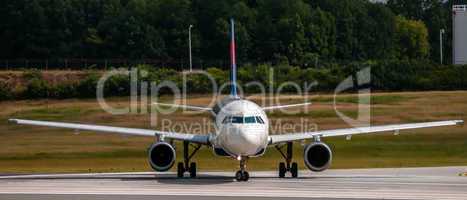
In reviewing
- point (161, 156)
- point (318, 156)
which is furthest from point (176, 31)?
point (318, 156)

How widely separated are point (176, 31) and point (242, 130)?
76352 mm

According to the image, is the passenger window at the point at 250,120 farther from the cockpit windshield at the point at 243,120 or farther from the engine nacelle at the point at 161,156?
the engine nacelle at the point at 161,156

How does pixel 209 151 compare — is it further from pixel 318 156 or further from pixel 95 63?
pixel 95 63

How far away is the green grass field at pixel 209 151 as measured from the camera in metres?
54.8

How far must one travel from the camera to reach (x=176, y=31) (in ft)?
372

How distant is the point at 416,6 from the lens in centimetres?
17588

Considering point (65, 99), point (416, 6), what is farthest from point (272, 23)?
point (416, 6)

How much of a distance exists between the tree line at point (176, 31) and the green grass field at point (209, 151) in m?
21.8

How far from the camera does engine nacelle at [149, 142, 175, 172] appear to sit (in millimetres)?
40781

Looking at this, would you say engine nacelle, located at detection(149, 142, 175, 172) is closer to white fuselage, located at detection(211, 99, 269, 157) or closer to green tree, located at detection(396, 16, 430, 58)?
white fuselage, located at detection(211, 99, 269, 157)

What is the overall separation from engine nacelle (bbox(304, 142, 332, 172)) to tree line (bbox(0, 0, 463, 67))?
66281mm

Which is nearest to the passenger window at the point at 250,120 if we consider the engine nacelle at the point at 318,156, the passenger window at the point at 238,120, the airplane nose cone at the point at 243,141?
the passenger window at the point at 238,120

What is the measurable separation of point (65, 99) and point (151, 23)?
2550 cm

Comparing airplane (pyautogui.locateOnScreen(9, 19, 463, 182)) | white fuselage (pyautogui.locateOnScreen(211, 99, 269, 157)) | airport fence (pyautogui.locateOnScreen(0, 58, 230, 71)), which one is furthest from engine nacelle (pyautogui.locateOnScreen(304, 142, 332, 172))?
airport fence (pyautogui.locateOnScreen(0, 58, 230, 71))
